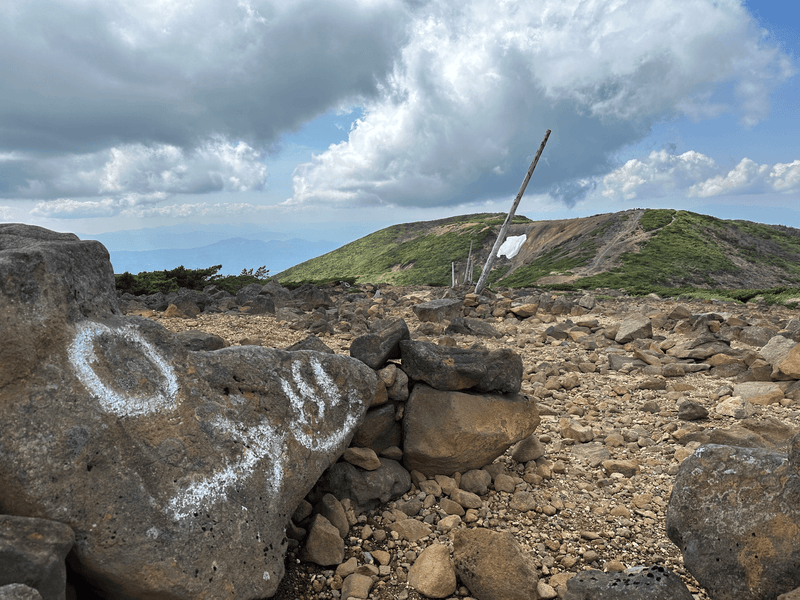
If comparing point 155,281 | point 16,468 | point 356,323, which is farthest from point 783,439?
point 155,281

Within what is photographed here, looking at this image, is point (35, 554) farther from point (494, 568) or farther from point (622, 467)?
point (622, 467)

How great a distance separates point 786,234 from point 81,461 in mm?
95871

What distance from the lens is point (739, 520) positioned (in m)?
3.64

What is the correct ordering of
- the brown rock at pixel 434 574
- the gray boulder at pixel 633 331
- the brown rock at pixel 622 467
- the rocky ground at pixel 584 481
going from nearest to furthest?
the brown rock at pixel 434 574 < the rocky ground at pixel 584 481 < the brown rock at pixel 622 467 < the gray boulder at pixel 633 331

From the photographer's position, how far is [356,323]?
1338cm

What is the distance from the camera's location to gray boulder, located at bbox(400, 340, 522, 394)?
6.11 metres

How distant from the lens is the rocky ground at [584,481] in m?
4.35

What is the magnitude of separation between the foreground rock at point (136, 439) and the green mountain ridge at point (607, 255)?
30.7m

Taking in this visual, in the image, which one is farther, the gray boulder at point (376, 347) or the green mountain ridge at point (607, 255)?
the green mountain ridge at point (607, 255)

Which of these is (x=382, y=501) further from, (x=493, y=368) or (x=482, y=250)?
(x=482, y=250)

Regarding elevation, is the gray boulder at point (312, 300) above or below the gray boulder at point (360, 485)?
above

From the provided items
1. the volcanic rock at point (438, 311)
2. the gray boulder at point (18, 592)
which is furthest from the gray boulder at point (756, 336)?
the gray boulder at point (18, 592)

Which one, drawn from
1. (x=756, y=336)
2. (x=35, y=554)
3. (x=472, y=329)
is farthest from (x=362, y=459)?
(x=756, y=336)

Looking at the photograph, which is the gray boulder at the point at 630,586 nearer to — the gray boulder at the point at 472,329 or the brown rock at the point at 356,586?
the brown rock at the point at 356,586
